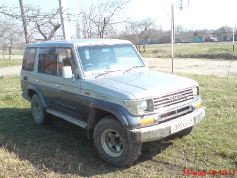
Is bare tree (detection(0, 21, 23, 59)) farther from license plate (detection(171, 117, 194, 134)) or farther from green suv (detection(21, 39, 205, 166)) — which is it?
license plate (detection(171, 117, 194, 134))

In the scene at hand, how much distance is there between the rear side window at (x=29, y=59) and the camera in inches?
244

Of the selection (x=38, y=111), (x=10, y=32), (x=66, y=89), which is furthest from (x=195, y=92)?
(x=10, y=32)

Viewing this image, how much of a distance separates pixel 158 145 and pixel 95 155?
1.11 metres

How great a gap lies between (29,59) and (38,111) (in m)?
1.26

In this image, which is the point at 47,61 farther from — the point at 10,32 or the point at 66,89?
the point at 10,32

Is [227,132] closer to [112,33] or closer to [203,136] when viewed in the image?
[203,136]

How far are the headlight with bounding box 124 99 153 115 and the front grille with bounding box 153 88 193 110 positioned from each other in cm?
11

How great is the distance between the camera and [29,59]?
6355 mm

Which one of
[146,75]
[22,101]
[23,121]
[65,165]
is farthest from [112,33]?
[65,165]

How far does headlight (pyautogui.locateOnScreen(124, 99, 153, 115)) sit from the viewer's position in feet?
12.1

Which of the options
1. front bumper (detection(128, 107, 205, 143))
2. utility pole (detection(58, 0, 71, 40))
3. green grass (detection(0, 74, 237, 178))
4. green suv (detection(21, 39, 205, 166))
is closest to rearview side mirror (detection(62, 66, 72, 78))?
green suv (detection(21, 39, 205, 166))

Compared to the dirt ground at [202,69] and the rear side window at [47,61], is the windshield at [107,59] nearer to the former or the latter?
the rear side window at [47,61]

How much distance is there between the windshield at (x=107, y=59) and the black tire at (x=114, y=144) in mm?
1012

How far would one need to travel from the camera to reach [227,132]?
501 cm
